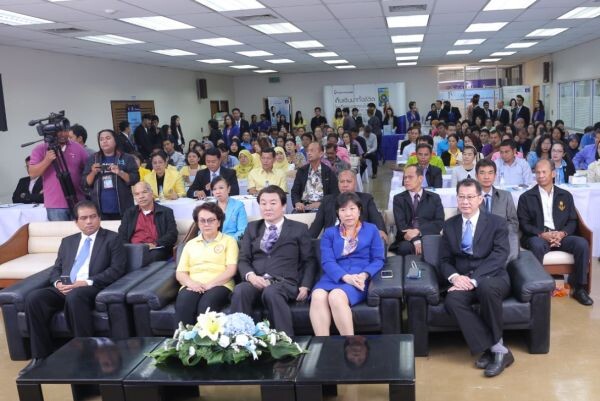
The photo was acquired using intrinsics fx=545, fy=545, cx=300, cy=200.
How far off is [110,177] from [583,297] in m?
4.44

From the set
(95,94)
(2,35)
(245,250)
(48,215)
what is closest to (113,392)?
(245,250)

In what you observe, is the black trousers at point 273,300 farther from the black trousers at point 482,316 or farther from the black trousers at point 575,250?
the black trousers at point 575,250

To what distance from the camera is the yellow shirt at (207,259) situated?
13.3 feet

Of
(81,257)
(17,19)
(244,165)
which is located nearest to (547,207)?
(81,257)

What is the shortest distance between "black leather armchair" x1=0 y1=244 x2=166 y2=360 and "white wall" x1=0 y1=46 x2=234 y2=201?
547cm

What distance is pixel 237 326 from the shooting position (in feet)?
9.07

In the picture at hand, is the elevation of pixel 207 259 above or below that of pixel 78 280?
above

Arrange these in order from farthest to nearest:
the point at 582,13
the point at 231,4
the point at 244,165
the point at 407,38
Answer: the point at 407,38 → the point at 582,13 → the point at 244,165 → the point at 231,4

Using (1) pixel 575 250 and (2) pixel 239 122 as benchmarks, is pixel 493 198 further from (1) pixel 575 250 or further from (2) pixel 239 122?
(2) pixel 239 122

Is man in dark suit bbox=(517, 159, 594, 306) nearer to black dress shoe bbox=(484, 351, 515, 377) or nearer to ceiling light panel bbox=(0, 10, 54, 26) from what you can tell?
black dress shoe bbox=(484, 351, 515, 377)

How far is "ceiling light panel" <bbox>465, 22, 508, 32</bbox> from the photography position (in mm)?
→ 9309

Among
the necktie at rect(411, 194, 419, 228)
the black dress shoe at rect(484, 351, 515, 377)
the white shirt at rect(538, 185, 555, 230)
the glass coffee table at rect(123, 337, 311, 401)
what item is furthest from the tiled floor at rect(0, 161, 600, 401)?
the necktie at rect(411, 194, 419, 228)

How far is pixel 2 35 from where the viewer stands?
791 cm

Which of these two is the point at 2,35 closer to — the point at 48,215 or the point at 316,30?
the point at 48,215
